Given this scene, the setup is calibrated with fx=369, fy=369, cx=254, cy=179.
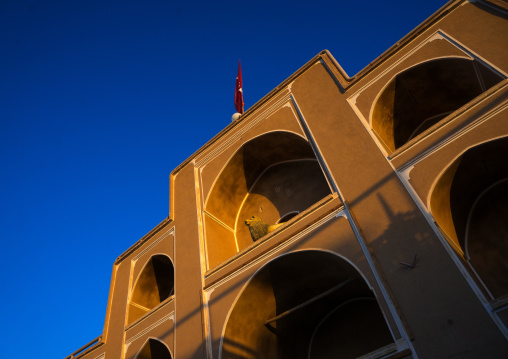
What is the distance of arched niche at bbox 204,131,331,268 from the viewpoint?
11898 millimetres

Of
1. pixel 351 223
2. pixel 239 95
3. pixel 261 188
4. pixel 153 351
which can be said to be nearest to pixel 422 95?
pixel 351 223

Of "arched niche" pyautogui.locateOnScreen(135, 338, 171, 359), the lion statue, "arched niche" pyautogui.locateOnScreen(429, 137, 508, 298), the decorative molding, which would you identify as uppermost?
the decorative molding

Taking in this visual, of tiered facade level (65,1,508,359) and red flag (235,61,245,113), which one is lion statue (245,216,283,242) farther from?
red flag (235,61,245,113)

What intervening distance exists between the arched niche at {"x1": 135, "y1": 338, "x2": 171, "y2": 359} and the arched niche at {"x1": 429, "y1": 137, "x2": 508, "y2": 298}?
8394 millimetres

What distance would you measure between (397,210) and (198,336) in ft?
18.6

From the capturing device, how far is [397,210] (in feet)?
23.4

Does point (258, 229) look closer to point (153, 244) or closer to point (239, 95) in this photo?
point (153, 244)

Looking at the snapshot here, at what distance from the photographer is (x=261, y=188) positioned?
13.3m

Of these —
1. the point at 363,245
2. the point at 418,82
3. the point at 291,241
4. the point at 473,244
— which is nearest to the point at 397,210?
the point at 363,245

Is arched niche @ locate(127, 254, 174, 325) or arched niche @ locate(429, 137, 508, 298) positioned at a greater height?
arched niche @ locate(127, 254, 174, 325)

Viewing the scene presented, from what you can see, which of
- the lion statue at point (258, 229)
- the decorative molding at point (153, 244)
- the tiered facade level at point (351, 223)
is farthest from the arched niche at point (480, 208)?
the decorative molding at point (153, 244)

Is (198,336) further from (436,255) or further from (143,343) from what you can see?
(436,255)

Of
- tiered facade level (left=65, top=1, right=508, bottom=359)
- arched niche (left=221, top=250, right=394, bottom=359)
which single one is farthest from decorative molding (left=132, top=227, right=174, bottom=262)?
arched niche (left=221, top=250, right=394, bottom=359)

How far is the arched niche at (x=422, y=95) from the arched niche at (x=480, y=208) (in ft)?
7.09
